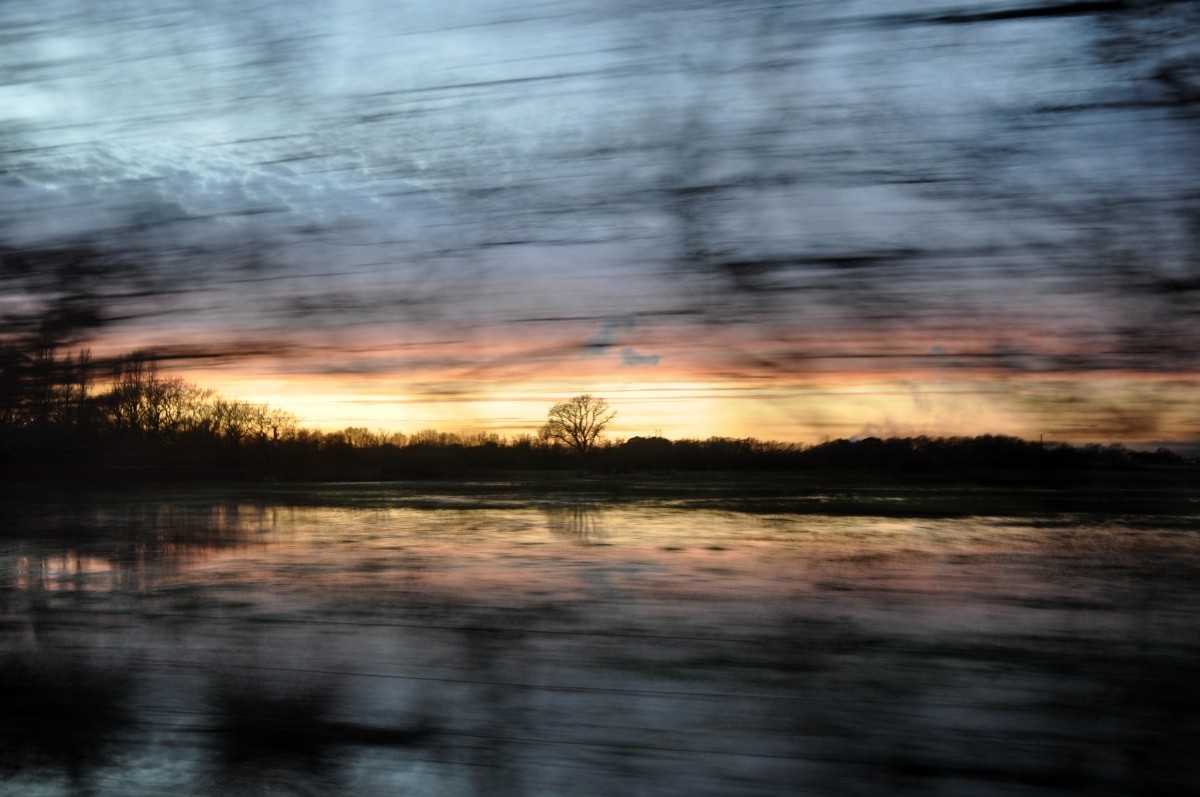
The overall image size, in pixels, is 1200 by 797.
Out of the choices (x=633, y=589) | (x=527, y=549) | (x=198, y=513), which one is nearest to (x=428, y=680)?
(x=527, y=549)

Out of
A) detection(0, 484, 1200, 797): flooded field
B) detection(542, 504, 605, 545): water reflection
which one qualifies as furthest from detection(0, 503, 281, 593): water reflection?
detection(542, 504, 605, 545): water reflection

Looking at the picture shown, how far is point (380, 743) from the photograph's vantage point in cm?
144

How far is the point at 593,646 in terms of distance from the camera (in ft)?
4.59

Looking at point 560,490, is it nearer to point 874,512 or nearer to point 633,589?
point 633,589

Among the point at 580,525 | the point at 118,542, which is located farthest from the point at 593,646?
the point at 118,542

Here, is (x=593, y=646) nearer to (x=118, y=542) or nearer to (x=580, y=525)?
(x=580, y=525)

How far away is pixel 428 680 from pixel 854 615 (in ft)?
2.67

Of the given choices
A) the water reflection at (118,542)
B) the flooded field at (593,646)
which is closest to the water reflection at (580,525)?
the flooded field at (593,646)

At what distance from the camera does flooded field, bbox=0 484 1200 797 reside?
4.08 ft

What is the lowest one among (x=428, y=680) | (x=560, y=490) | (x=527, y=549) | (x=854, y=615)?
(x=428, y=680)

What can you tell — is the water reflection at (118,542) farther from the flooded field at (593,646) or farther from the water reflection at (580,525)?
the water reflection at (580,525)

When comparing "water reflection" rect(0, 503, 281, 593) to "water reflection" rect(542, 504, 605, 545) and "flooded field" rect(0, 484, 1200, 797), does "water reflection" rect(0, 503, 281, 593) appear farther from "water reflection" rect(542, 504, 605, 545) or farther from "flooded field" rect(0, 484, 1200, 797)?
"water reflection" rect(542, 504, 605, 545)

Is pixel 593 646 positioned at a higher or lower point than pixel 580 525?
lower

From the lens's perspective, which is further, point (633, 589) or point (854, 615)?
point (633, 589)
